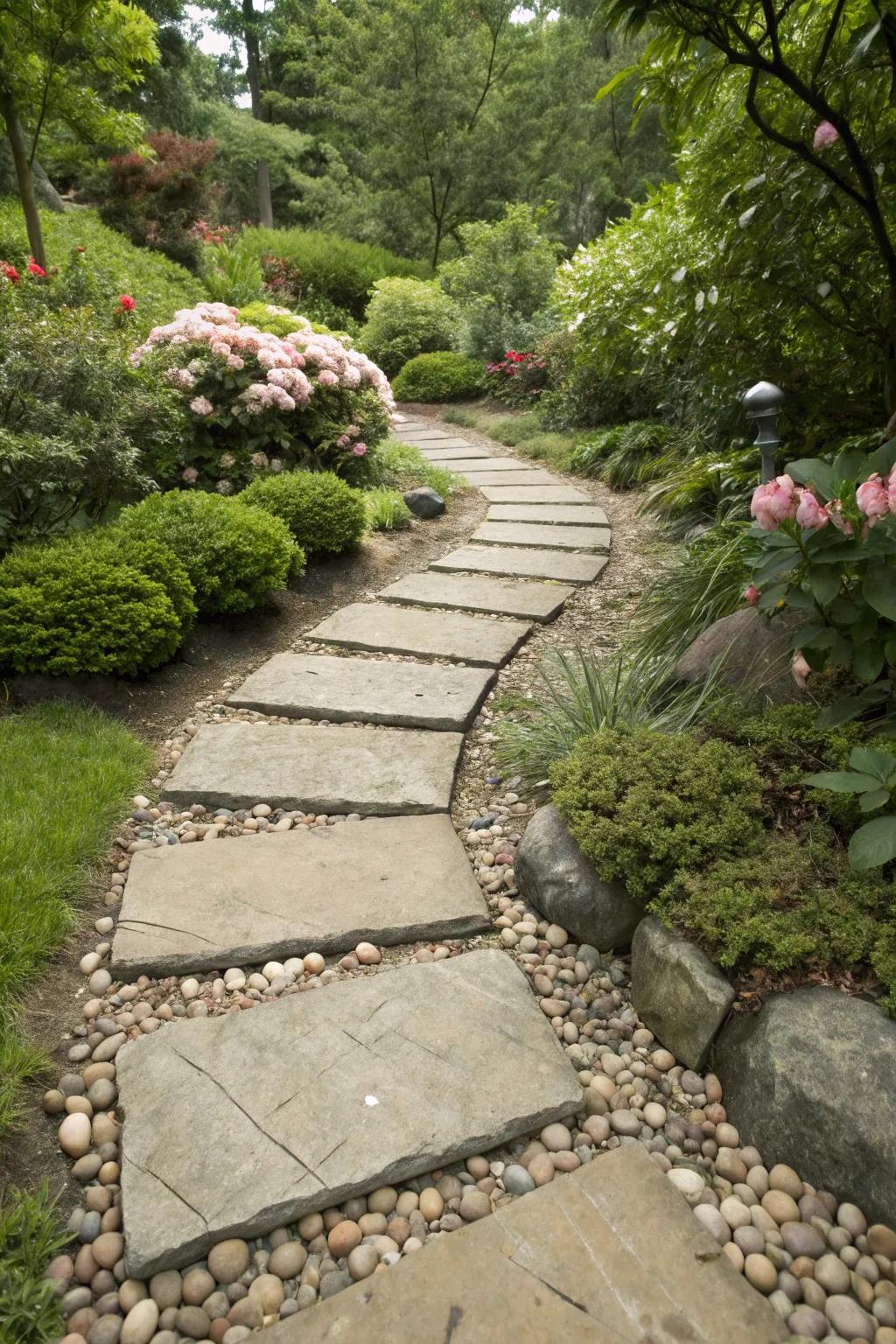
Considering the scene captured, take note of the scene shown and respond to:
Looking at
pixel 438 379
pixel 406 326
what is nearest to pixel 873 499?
pixel 438 379

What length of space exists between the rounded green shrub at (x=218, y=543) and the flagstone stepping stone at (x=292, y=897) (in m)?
1.50

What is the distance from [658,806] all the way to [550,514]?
380cm

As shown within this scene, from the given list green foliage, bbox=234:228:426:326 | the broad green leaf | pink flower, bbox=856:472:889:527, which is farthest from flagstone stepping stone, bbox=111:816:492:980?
green foliage, bbox=234:228:426:326

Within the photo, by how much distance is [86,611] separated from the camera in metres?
2.74

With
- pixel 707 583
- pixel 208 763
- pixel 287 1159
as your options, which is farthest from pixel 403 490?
pixel 287 1159

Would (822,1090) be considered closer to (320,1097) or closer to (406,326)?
(320,1097)

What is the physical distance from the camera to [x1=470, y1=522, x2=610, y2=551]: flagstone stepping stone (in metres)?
4.71

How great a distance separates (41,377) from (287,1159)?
3.31 meters

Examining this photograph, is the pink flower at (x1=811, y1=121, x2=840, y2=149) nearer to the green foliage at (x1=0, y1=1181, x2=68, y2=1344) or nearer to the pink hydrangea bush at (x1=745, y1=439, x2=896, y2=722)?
the pink hydrangea bush at (x1=745, y1=439, x2=896, y2=722)

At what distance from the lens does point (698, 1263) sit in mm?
1154

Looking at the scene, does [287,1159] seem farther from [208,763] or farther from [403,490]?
[403,490]

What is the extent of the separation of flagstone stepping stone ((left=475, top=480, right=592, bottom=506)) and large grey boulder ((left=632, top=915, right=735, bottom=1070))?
4348mm

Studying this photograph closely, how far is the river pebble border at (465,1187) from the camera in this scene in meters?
1.14

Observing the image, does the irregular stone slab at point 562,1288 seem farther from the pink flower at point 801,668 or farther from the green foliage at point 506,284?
the green foliage at point 506,284
